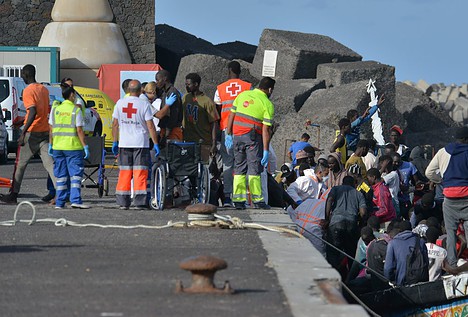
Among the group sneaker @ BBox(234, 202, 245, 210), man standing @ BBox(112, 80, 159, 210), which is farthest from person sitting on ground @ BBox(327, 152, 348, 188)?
man standing @ BBox(112, 80, 159, 210)

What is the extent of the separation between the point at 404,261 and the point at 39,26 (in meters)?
33.0

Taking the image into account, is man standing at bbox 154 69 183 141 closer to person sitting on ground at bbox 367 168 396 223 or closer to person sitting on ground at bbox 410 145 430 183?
person sitting on ground at bbox 367 168 396 223

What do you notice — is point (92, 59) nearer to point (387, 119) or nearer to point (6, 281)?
point (387, 119)

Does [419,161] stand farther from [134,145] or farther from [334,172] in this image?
[134,145]

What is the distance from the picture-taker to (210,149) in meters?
17.0

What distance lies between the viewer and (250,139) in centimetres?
1617

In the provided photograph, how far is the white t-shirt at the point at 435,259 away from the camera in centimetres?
1641

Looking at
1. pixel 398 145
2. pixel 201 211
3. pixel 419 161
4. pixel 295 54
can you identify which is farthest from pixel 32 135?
pixel 295 54

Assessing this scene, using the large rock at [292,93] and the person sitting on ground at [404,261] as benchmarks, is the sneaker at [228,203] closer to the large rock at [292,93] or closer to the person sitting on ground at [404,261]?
the person sitting on ground at [404,261]

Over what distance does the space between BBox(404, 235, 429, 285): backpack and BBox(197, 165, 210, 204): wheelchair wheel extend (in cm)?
260

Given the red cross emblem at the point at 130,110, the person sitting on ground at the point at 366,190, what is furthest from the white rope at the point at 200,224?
the person sitting on ground at the point at 366,190

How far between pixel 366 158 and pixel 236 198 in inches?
229

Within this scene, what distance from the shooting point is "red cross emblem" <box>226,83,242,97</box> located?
55.5 ft

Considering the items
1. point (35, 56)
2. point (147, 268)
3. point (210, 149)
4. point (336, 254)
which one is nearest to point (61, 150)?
point (210, 149)
